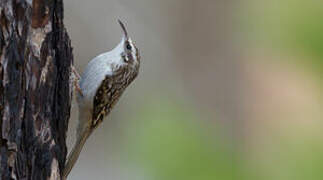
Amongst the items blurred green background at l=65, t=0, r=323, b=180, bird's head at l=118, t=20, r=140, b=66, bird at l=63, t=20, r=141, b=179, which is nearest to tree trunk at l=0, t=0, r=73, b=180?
blurred green background at l=65, t=0, r=323, b=180

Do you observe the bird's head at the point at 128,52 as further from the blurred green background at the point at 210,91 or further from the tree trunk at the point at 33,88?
the tree trunk at the point at 33,88

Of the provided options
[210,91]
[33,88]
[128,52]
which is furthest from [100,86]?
[210,91]

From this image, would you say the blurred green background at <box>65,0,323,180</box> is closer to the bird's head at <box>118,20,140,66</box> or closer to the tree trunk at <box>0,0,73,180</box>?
the bird's head at <box>118,20,140,66</box>

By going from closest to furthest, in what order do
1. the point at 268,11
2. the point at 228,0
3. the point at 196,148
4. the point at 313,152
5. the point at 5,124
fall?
the point at 5,124
the point at 313,152
the point at 196,148
the point at 268,11
the point at 228,0

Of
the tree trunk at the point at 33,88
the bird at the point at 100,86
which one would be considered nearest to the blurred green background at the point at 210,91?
the bird at the point at 100,86

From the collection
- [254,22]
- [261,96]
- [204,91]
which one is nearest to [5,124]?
[254,22]

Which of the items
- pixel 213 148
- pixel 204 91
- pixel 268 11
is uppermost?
pixel 268 11

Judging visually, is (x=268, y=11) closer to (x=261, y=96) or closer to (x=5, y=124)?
(x=261, y=96)
